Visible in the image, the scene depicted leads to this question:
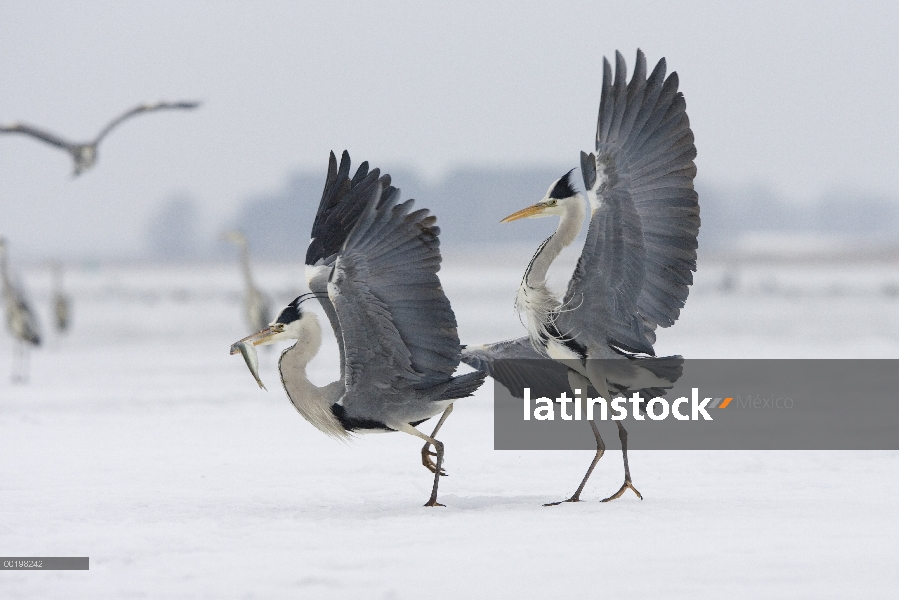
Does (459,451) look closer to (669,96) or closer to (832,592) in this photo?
(669,96)

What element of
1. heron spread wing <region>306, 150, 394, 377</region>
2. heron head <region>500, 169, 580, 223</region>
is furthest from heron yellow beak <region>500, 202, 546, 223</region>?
heron spread wing <region>306, 150, 394, 377</region>

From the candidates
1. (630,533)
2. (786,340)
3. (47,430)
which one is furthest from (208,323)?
(630,533)

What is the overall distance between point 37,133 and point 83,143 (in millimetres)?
3058

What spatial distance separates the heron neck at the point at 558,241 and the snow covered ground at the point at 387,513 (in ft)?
3.73

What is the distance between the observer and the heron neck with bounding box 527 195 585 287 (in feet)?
20.6

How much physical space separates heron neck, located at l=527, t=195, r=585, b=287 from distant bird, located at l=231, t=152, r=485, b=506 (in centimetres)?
49

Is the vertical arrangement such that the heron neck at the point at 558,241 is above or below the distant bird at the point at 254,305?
above

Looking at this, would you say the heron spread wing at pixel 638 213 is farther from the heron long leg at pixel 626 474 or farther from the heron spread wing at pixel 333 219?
the heron spread wing at pixel 333 219

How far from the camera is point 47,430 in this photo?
991 cm

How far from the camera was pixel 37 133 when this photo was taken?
15.1 meters

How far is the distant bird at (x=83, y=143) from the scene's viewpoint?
47.3ft

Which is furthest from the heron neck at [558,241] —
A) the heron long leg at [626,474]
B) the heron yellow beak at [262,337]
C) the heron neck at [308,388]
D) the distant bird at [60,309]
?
the distant bird at [60,309]

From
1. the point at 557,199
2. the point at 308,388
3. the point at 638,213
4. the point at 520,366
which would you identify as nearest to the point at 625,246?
the point at 638,213

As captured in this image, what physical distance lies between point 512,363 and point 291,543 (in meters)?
1.79
